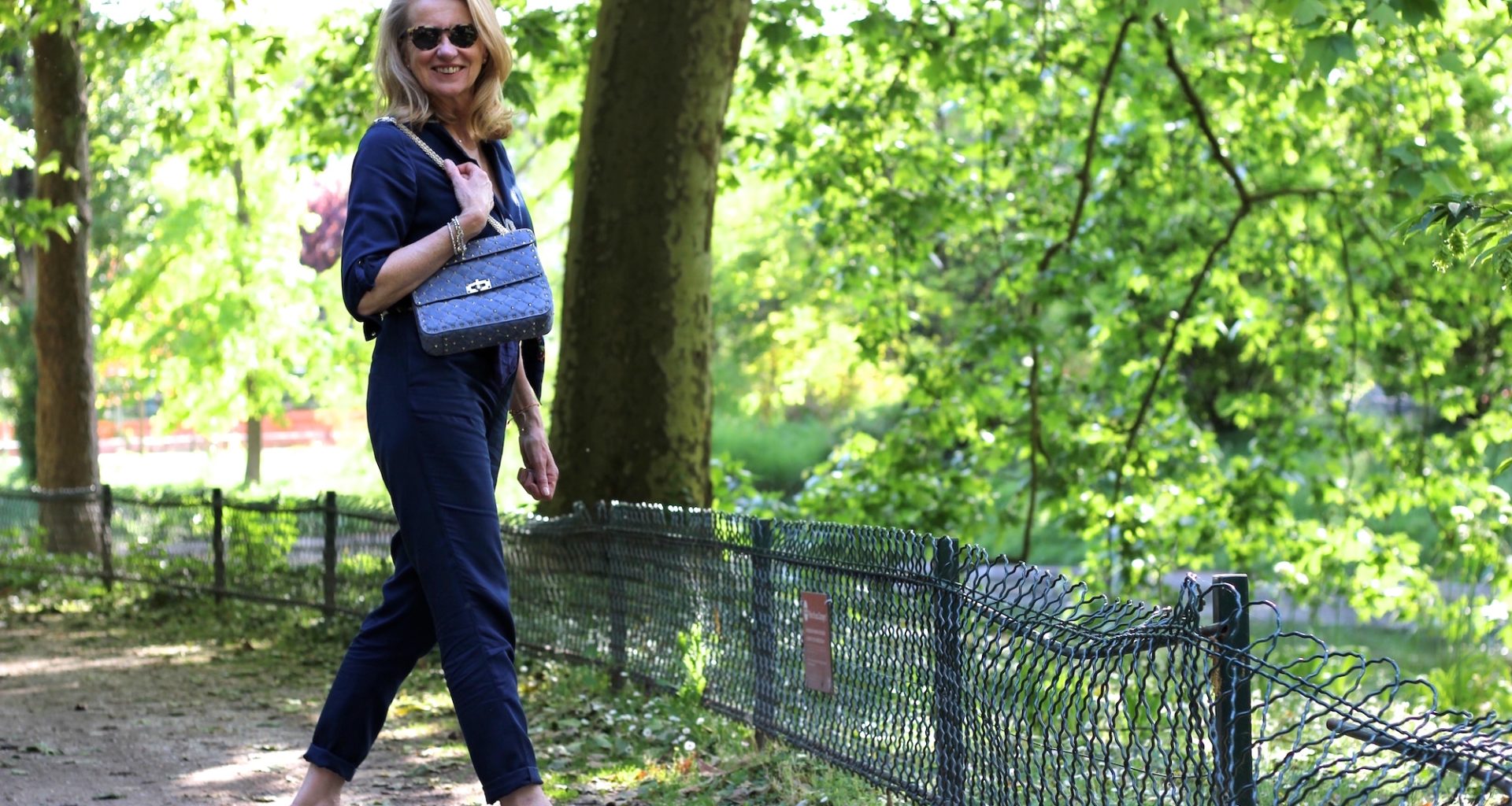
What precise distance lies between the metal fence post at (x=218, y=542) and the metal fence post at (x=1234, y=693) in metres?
10.1

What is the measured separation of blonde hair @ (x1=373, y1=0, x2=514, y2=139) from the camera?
3977mm

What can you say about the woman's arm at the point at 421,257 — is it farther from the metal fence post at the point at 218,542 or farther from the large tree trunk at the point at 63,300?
the large tree trunk at the point at 63,300

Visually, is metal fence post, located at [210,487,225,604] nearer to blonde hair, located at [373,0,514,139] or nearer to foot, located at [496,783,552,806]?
blonde hair, located at [373,0,514,139]

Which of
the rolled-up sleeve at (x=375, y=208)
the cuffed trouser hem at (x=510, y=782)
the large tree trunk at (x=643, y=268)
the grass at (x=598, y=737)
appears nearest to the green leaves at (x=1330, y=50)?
the large tree trunk at (x=643, y=268)

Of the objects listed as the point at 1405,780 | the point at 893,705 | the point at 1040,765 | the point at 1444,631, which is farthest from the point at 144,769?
the point at 1444,631

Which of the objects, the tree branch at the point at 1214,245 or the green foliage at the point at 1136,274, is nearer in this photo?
the tree branch at the point at 1214,245

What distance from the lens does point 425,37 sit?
397 cm

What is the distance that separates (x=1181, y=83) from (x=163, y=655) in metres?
8.99

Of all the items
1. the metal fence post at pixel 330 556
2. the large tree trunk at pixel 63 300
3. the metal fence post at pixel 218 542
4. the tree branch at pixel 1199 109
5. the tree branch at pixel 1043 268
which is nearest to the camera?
the metal fence post at pixel 330 556

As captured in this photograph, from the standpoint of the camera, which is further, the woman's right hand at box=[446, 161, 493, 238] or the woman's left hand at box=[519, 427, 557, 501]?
the woman's left hand at box=[519, 427, 557, 501]

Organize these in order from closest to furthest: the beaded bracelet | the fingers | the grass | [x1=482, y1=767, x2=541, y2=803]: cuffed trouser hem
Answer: [x1=482, y1=767, x2=541, y2=803]: cuffed trouser hem, the beaded bracelet, the fingers, the grass

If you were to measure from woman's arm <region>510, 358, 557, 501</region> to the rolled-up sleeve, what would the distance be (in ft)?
1.77

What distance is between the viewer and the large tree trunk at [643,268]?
888 cm

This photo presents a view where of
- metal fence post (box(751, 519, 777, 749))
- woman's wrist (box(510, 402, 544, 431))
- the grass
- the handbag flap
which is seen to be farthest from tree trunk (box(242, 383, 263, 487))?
the handbag flap
